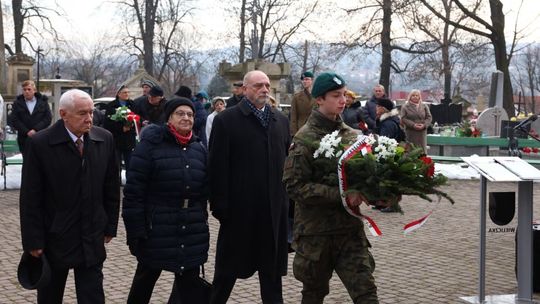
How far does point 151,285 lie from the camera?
6328mm

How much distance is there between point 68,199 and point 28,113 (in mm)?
9250

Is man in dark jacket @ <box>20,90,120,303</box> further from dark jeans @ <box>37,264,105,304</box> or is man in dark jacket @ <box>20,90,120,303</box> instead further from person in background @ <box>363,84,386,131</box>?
person in background @ <box>363,84,386,131</box>

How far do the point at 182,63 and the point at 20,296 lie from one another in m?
60.1

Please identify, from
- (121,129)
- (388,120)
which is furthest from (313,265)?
(121,129)

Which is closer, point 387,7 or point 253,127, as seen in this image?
point 253,127

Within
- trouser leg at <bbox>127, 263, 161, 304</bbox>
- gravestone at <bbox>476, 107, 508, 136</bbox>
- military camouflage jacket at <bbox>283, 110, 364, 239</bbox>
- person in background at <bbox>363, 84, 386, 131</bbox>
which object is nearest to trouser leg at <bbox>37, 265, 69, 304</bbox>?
trouser leg at <bbox>127, 263, 161, 304</bbox>

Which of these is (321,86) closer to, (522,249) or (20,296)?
(522,249)

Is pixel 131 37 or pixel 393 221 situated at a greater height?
pixel 131 37

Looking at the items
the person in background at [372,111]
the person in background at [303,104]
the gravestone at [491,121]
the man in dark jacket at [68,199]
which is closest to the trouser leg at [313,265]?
the man in dark jacket at [68,199]

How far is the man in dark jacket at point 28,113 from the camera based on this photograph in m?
14.2

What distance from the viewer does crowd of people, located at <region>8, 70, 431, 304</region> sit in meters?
5.38

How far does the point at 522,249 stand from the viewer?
23.5ft

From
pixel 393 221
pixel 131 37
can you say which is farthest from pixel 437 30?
pixel 393 221

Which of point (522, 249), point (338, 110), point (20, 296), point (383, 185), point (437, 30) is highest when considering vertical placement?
point (437, 30)
